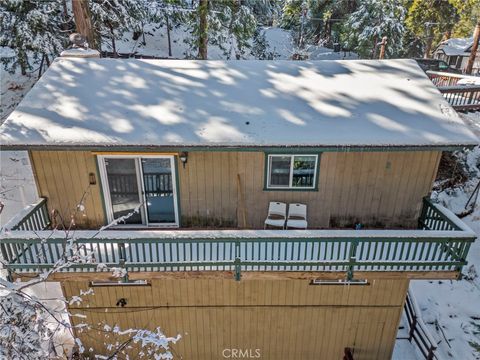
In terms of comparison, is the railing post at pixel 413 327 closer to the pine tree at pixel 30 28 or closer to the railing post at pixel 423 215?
the railing post at pixel 423 215

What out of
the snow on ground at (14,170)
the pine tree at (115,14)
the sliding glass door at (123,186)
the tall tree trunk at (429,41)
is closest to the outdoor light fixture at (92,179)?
the sliding glass door at (123,186)

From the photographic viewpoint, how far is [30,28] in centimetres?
1950

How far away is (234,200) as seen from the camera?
28.0ft

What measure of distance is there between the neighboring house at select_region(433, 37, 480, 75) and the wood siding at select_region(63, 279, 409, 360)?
38.7 meters

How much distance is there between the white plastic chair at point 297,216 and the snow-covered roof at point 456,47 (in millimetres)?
40209

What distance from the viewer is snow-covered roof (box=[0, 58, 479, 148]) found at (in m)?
7.45

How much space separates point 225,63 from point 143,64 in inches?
89.3

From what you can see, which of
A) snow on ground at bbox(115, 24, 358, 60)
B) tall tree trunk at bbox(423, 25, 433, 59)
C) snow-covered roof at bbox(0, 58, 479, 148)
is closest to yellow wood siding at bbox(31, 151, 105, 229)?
snow-covered roof at bbox(0, 58, 479, 148)

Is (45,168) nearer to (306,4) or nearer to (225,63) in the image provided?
(225,63)

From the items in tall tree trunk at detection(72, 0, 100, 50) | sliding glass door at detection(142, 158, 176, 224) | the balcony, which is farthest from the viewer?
tall tree trunk at detection(72, 0, 100, 50)

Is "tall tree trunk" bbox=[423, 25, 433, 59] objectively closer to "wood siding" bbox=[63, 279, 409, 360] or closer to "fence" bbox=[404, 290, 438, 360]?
"fence" bbox=[404, 290, 438, 360]

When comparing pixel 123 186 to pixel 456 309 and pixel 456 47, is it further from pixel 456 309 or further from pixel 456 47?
pixel 456 47

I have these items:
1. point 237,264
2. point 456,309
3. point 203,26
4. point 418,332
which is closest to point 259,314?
point 237,264

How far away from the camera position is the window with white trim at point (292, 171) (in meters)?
8.16
